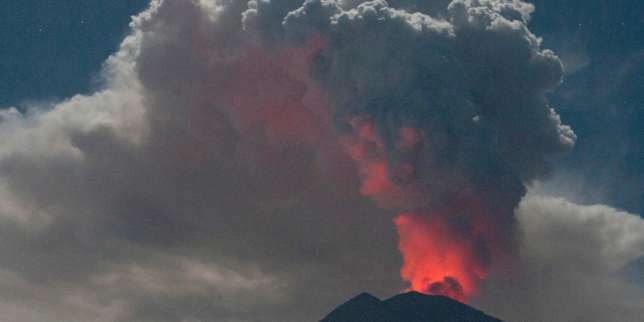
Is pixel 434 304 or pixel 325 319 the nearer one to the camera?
pixel 434 304

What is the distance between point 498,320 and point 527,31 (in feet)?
149

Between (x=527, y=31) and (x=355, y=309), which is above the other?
(x=527, y=31)

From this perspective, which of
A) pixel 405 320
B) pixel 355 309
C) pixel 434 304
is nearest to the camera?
pixel 434 304

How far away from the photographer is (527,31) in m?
91.9

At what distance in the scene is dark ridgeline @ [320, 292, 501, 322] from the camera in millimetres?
91875

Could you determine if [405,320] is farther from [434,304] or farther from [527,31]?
[527,31]

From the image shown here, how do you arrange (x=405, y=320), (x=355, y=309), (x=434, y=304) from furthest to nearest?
(x=355, y=309), (x=405, y=320), (x=434, y=304)

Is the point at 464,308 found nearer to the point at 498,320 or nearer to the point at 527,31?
the point at 498,320

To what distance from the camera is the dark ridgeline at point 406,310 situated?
301 feet

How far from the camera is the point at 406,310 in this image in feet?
323

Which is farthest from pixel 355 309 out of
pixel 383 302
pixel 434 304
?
pixel 434 304

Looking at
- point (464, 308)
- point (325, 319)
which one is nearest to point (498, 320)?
point (464, 308)

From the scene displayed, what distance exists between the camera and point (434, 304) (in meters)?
90.2

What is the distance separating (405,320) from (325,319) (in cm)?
1448
